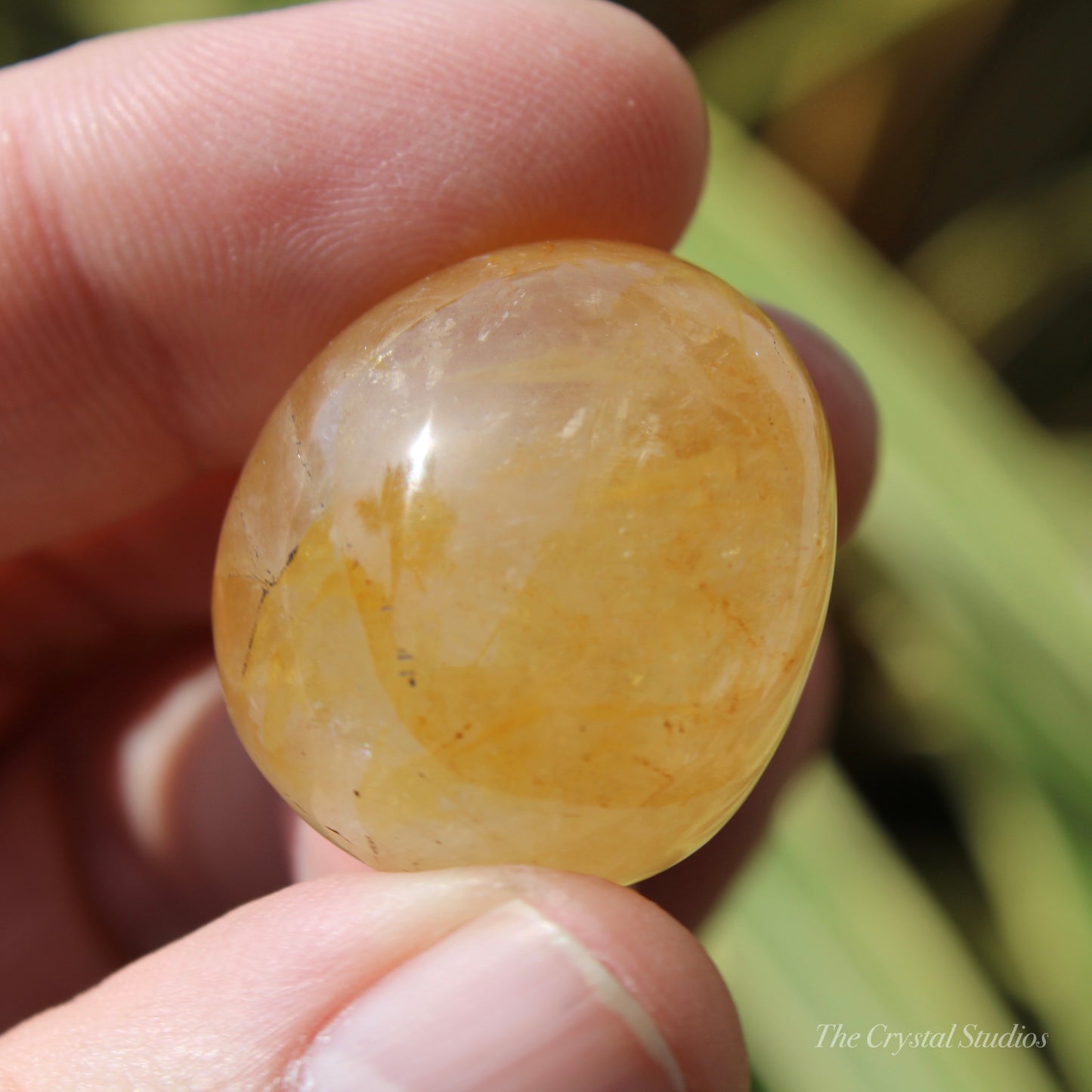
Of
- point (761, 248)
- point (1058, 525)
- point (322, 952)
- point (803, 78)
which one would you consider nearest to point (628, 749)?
point (322, 952)

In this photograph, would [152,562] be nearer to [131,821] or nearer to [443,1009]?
[131,821]

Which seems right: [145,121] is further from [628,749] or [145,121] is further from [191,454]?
[628,749]

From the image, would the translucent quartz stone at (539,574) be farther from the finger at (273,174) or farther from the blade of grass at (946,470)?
the blade of grass at (946,470)

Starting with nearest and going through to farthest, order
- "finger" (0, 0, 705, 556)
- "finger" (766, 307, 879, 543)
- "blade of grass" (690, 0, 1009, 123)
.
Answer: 1. "finger" (0, 0, 705, 556)
2. "finger" (766, 307, 879, 543)
3. "blade of grass" (690, 0, 1009, 123)

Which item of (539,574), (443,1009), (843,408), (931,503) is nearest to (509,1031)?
(443,1009)

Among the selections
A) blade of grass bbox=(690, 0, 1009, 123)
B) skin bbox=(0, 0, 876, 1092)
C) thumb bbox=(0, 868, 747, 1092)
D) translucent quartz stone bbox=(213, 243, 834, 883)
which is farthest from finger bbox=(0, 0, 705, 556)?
blade of grass bbox=(690, 0, 1009, 123)

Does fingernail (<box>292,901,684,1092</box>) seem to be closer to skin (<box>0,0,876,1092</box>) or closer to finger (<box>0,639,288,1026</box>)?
skin (<box>0,0,876,1092</box>)

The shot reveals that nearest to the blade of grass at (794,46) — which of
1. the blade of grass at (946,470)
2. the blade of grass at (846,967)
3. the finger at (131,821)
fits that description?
the blade of grass at (946,470)
